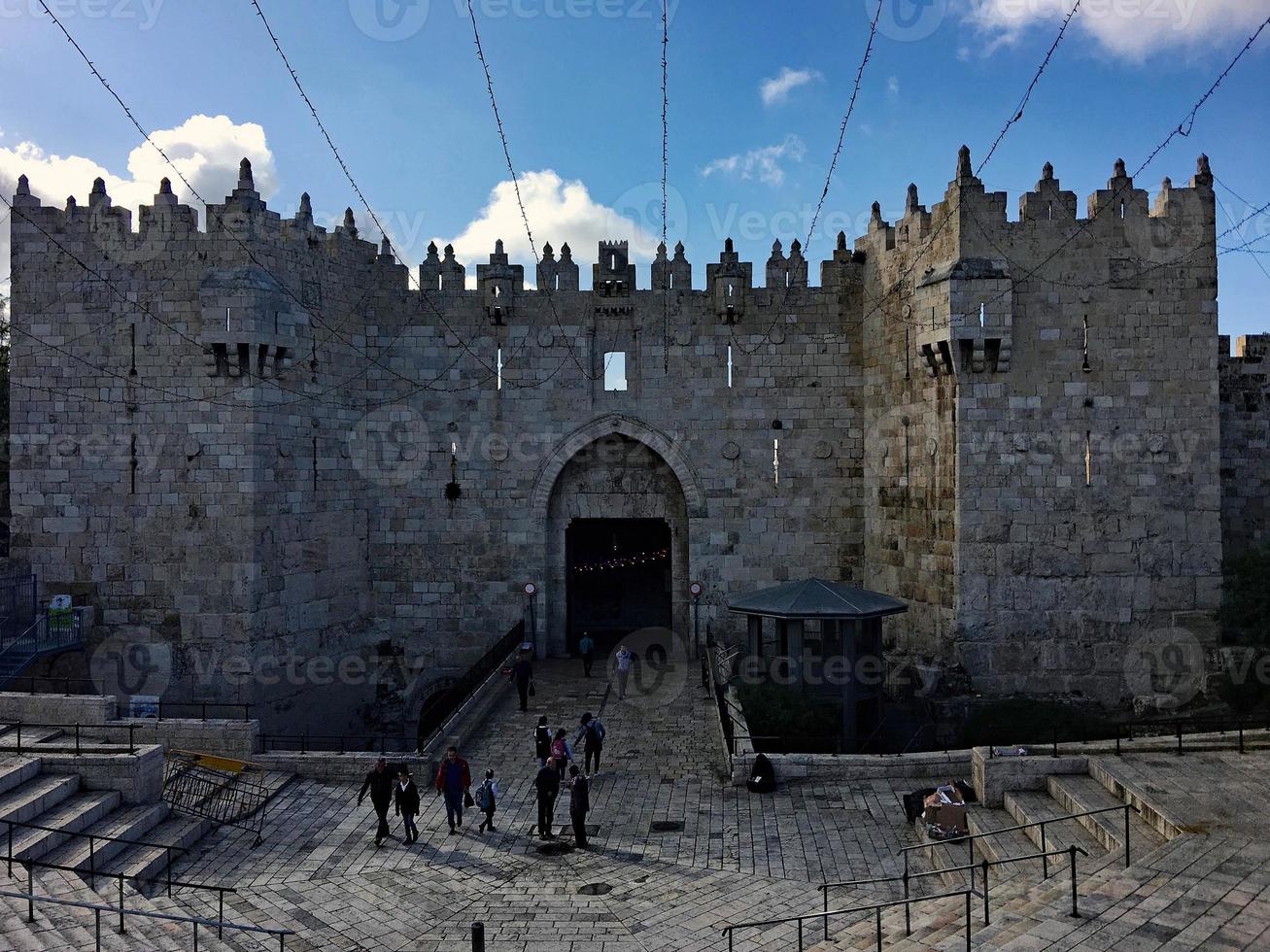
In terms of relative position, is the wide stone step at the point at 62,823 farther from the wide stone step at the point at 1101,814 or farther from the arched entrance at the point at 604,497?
the wide stone step at the point at 1101,814

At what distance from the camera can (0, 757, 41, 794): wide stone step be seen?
12.5 metres

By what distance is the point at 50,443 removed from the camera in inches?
749

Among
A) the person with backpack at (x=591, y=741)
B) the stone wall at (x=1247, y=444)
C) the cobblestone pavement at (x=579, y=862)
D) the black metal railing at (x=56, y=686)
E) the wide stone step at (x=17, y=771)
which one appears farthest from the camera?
the stone wall at (x=1247, y=444)

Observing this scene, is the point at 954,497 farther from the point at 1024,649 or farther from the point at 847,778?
the point at 847,778

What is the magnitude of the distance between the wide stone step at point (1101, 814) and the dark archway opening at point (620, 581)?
15.8 meters

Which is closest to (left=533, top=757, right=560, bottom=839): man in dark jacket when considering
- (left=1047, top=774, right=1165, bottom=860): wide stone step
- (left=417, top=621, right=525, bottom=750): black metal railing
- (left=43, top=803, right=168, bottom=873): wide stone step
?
(left=417, top=621, right=525, bottom=750): black metal railing

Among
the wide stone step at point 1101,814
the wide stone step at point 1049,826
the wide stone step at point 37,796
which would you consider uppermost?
the wide stone step at point 37,796

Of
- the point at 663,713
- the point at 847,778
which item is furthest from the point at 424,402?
the point at 847,778

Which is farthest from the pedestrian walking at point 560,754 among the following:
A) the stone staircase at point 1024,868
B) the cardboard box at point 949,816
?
the cardboard box at point 949,816

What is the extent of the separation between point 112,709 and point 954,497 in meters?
15.7

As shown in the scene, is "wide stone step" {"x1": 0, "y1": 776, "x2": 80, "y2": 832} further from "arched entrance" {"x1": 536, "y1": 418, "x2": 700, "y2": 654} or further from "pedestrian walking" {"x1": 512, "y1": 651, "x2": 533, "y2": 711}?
"arched entrance" {"x1": 536, "y1": 418, "x2": 700, "y2": 654}

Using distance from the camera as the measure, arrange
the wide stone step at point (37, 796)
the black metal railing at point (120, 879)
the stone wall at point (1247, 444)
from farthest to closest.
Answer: the stone wall at point (1247, 444)
the wide stone step at point (37, 796)
the black metal railing at point (120, 879)

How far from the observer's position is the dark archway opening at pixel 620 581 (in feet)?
92.8

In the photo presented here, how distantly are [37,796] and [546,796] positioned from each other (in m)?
6.63
